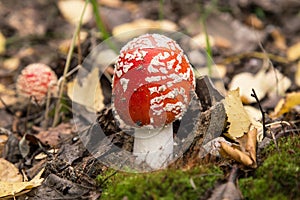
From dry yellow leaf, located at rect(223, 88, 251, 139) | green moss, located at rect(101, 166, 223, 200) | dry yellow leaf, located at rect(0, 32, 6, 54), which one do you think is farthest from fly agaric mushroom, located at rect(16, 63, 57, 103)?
green moss, located at rect(101, 166, 223, 200)

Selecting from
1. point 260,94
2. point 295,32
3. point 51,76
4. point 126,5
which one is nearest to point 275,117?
point 260,94

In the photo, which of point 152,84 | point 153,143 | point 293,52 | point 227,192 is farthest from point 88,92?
point 293,52

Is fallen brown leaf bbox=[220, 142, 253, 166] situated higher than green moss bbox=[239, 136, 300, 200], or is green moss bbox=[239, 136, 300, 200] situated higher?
fallen brown leaf bbox=[220, 142, 253, 166]

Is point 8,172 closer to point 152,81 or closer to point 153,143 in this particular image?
point 153,143

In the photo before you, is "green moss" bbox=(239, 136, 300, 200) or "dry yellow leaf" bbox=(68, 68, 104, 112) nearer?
"green moss" bbox=(239, 136, 300, 200)

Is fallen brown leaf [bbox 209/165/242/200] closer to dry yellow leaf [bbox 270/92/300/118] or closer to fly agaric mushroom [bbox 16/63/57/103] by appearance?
dry yellow leaf [bbox 270/92/300/118]

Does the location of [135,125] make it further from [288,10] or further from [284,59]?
[288,10]

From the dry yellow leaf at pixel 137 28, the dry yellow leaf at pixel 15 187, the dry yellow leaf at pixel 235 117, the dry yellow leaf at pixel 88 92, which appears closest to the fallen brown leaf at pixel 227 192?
the dry yellow leaf at pixel 235 117
